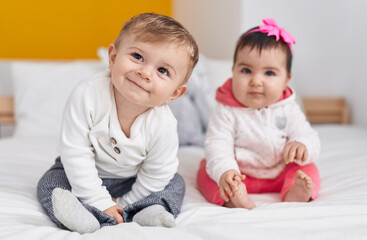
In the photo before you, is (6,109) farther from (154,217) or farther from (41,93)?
(154,217)

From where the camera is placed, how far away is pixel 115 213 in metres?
1.00

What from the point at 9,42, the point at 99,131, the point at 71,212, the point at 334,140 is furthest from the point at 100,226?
the point at 9,42

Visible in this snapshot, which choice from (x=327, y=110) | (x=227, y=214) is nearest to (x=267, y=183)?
(x=227, y=214)

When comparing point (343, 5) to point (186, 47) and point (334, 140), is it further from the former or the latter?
point (186, 47)

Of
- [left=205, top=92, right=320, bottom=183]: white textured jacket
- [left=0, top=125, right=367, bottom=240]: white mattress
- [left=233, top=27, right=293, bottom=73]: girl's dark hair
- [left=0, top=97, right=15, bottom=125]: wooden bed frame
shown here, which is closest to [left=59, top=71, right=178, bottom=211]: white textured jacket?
[left=0, top=125, right=367, bottom=240]: white mattress

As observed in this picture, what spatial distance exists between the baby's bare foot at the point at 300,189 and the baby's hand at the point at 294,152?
8 centimetres

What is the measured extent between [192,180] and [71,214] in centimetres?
60

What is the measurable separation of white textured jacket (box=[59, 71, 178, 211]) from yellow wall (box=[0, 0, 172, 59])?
1567mm

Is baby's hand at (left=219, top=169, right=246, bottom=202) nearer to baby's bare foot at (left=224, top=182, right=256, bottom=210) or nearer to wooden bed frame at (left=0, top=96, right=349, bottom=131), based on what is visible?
baby's bare foot at (left=224, top=182, right=256, bottom=210)

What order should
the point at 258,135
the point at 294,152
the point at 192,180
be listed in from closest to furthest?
the point at 294,152, the point at 258,135, the point at 192,180

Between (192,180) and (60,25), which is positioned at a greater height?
(60,25)

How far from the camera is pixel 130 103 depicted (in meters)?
1.04

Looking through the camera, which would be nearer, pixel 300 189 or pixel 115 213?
pixel 115 213

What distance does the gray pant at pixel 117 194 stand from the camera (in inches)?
38.0
